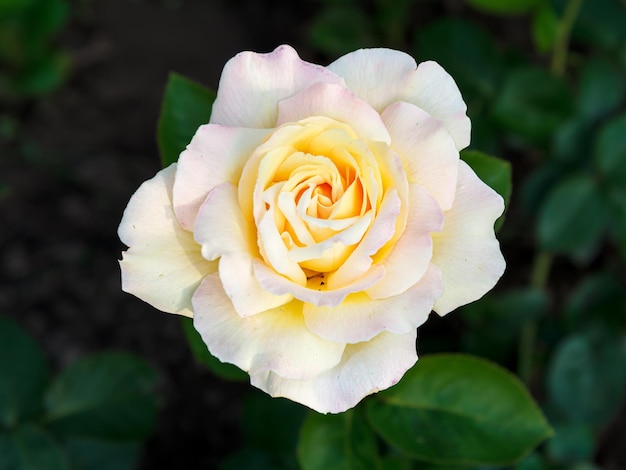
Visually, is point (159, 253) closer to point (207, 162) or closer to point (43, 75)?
point (207, 162)

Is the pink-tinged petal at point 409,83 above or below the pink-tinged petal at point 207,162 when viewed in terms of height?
above

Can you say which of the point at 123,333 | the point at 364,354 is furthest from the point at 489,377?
the point at 123,333

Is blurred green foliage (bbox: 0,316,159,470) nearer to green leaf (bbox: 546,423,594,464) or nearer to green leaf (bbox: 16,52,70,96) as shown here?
green leaf (bbox: 546,423,594,464)

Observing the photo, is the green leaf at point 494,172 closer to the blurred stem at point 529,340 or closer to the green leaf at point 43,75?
the blurred stem at point 529,340

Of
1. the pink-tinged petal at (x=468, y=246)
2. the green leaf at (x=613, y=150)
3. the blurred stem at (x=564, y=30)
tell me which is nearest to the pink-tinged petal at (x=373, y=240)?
the pink-tinged petal at (x=468, y=246)

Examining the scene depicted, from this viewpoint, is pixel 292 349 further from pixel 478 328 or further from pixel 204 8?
pixel 204 8

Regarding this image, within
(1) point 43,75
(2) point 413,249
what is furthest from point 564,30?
(1) point 43,75

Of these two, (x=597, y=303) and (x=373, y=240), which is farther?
(x=597, y=303)

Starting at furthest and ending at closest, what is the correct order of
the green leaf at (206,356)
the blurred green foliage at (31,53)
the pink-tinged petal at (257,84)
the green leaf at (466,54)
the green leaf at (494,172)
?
the blurred green foliage at (31,53) → the green leaf at (466,54) → the green leaf at (206,356) → the green leaf at (494,172) → the pink-tinged petal at (257,84)
